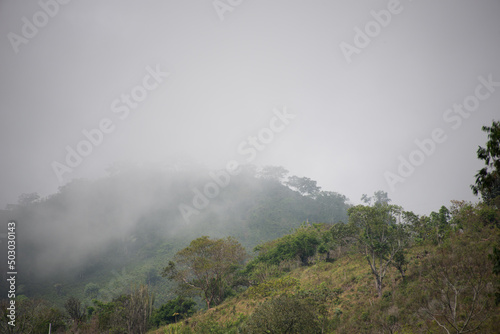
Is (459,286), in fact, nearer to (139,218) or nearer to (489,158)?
(489,158)

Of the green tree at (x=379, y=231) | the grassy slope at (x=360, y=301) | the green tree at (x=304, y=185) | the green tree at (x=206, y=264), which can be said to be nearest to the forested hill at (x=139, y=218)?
the green tree at (x=304, y=185)

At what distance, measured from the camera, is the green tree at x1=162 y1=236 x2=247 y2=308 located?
101 feet

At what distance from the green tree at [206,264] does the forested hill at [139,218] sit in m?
30.2

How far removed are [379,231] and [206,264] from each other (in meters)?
21.9

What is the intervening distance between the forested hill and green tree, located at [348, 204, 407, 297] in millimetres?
45228

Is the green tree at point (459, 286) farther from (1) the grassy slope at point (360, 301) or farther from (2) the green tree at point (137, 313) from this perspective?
(2) the green tree at point (137, 313)

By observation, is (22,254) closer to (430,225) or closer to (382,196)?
(430,225)

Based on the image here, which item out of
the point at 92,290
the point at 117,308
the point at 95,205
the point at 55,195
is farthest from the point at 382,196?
the point at 55,195

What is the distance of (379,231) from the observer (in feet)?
61.9

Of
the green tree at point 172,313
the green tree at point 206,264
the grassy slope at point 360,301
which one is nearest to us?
the grassy slope at point 360,301

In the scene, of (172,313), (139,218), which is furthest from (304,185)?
(172,313)

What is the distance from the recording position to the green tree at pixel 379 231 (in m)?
18.7

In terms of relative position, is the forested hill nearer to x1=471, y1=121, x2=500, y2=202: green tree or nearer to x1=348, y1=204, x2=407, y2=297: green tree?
x1=348, y1=204, x2=407, y2=297: green tree

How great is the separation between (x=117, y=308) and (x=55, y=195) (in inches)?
3198
